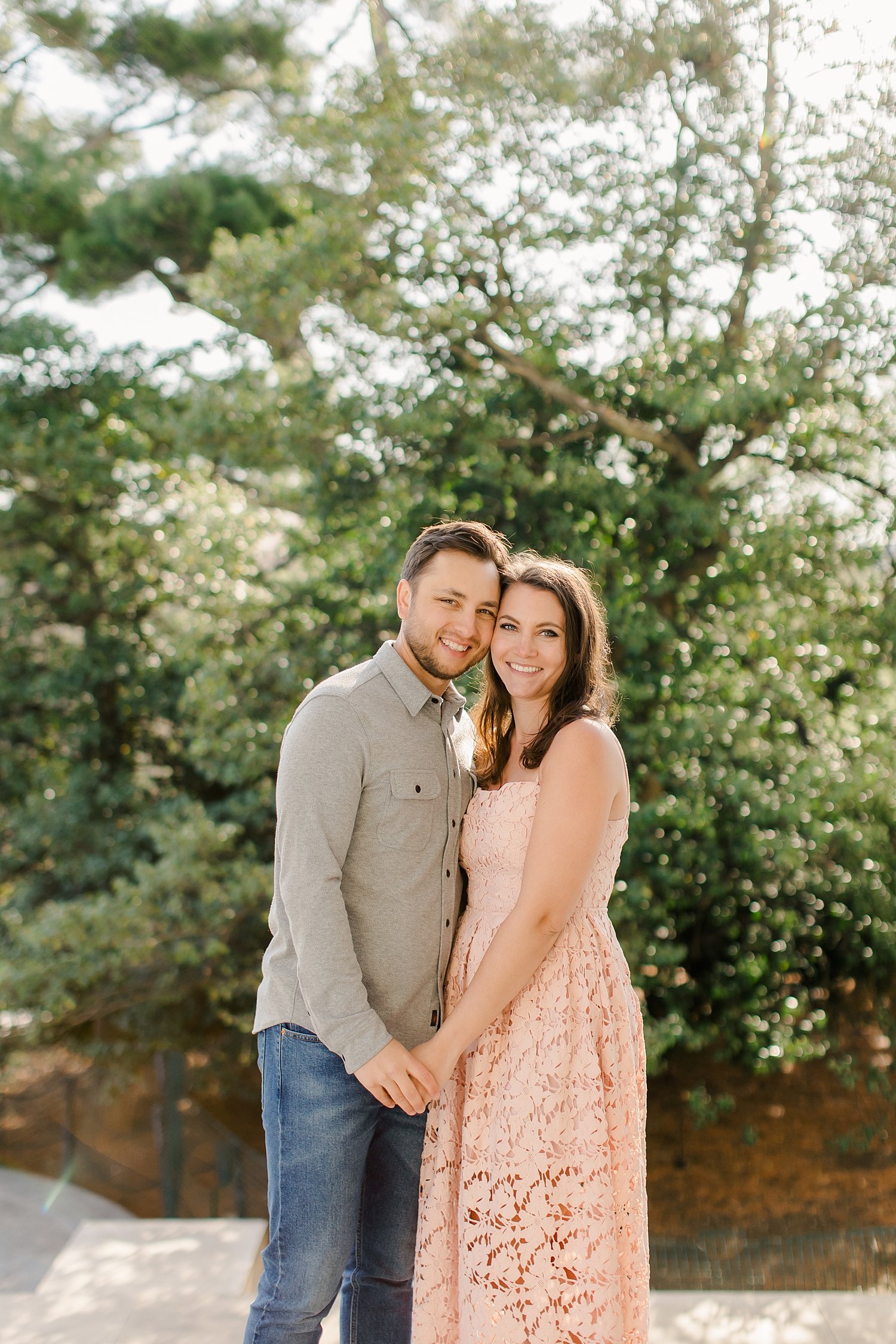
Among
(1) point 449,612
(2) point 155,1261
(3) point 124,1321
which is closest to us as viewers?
(1) point 449,612

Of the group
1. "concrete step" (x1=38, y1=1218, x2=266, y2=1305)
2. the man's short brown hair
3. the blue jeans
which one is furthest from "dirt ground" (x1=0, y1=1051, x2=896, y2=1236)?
the man's short brown hair

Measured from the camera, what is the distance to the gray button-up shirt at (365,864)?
5.53 ft

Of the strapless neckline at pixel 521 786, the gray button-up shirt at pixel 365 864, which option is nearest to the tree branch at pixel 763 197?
the strapless neckline at pixel 521 786

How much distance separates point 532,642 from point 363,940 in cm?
60

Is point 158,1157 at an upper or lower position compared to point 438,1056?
lower

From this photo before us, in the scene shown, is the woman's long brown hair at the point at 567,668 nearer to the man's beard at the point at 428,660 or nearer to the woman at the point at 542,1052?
the woman at the point at 542,1052

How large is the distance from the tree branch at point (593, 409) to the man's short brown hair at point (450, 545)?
251 centimetres

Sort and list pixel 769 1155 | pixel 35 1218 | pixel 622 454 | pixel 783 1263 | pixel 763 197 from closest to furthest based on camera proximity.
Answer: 1. pixel 783 1263
2. pixel 763 197
3. pixel 622 454
4. pixel 35 1218
5. pixel 769 1155

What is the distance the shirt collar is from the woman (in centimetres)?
17

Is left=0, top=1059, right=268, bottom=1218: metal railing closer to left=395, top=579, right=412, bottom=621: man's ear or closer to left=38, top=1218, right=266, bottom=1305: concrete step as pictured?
left=38, top=1218, right=266, bottom=1305: concrete step

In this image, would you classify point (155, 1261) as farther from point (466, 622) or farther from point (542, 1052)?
point (466, 622)

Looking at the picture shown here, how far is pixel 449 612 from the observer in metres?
1.87

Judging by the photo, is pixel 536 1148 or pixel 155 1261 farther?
pixel 155 1261

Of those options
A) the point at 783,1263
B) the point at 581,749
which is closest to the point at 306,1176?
the point at 581,749
